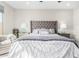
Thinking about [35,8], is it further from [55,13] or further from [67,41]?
[67,41]

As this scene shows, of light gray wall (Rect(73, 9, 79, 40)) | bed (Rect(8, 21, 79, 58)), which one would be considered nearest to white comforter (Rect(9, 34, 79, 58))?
bed (Rect(8, 21, 79, 58))

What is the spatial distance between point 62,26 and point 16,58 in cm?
381

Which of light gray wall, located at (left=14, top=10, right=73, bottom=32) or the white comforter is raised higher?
light gray wall, located at (left=14, top=10, right=73, bottom=32)

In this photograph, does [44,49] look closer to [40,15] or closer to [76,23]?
[40,15]

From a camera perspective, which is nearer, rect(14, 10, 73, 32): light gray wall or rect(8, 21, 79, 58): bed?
rect(8, 21, 79, 58): bed

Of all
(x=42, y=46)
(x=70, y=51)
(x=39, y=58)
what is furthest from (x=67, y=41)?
(x=39, y=58)

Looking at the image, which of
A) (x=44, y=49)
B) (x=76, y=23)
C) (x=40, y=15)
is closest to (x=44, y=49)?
(x=44, y=49)

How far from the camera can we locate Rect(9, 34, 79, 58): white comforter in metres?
2.89

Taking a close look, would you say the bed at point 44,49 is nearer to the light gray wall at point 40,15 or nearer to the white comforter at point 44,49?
the white comforter at point 44,49

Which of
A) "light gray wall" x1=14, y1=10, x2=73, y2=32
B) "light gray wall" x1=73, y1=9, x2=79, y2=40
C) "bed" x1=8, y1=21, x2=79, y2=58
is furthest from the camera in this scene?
"light gray wall" x1=14, y1=10, x2=73, y2=32

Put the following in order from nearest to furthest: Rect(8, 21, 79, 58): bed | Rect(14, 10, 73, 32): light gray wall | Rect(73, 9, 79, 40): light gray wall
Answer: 1. Rect(8, 21, 79, 58): bed
2. Rect(73, 9, 79, 40): light gray wall
3. Rect(14, 10, 73, 32): light gray wall

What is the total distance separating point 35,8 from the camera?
20.0 feet

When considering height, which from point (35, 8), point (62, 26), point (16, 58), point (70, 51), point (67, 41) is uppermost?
point (35, 8)

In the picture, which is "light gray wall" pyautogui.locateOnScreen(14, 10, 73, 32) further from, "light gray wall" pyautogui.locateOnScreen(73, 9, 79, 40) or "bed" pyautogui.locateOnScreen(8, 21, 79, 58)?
"bed" pyautogui.locateOnScreen(8, 21, 79, 58)
